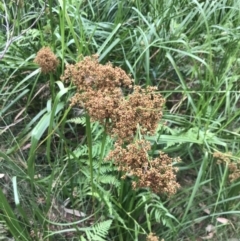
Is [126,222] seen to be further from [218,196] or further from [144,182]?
[144,182]

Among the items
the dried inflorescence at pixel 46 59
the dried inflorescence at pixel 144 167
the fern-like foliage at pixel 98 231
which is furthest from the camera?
the fern-like foliage at pixel 98 231

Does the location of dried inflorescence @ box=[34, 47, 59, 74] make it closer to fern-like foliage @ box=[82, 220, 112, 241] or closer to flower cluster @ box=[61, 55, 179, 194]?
flower cluster @ box=[61, 55, 179, 194]

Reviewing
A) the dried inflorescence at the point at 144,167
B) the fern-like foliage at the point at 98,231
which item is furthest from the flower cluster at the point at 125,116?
the fern-like foliage at the point at 98,231

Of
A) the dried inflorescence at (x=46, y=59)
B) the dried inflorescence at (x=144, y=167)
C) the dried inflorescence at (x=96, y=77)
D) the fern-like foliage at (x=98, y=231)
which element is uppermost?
the dried inflorescence at (x=96, y=77)

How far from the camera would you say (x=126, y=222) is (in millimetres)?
2070

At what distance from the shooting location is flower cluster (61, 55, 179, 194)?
140cm

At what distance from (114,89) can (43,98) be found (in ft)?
3.53

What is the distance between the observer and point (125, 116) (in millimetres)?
1393

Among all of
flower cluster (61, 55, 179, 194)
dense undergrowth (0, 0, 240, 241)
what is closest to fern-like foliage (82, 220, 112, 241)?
dense undergrowth (0, 0, 240, 241)

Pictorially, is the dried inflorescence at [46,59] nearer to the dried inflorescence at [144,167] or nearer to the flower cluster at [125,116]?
the flower cluster at [125,116]

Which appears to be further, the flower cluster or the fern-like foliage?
the fern-like foliage

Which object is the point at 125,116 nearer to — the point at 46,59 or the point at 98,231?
the point at 46,59

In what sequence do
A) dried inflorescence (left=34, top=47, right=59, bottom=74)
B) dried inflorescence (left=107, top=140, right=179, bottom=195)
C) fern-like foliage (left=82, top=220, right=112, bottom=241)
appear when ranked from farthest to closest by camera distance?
fern-like foliage (left=82, top=220, right=112, bottom=241)
dried inflorescence (left=34, top=47, right=59, bottom=74)
dried inflorescence (left=107, top=140, right=179, bottom=195)

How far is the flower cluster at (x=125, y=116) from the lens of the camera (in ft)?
4.59
